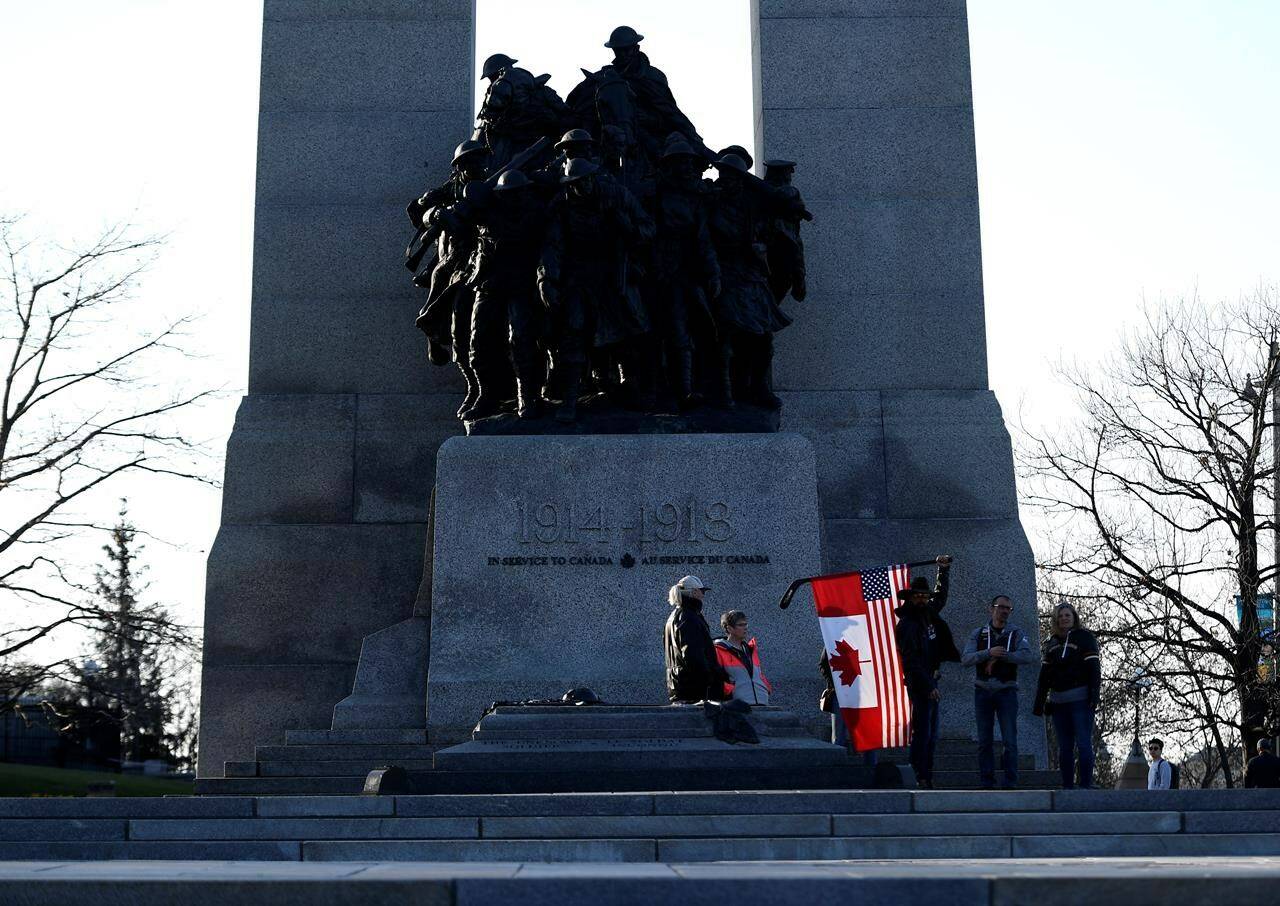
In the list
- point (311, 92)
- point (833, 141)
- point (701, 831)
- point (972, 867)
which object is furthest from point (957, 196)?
point (972, 867)

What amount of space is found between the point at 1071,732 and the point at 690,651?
3327 millimetres

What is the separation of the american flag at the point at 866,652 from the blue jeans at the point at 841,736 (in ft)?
0.41

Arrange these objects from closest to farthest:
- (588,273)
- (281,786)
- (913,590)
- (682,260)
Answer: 1. (913,590)
2. (281,786)
3. (588,273)
4. (682,260)

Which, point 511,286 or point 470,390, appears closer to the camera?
point 511,286

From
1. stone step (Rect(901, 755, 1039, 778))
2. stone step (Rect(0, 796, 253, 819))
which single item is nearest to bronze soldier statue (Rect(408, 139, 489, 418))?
stone step (Rect(901, 755, 1039, 778))

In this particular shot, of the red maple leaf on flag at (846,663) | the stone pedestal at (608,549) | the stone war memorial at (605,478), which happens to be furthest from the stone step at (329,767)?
the red maple leaf on flag at (846,663)

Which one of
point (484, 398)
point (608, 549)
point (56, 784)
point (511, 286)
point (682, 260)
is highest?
point (682, 260)

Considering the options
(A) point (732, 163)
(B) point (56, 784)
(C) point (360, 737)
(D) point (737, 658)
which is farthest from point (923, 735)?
(B) point (56, 784)

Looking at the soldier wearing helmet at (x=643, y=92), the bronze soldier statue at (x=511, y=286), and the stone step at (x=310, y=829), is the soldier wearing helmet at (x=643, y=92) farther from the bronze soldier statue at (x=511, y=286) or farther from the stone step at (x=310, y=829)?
the stone step at (x=310, y=829)

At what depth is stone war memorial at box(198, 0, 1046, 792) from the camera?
53.1ft

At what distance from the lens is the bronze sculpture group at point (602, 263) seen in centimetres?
1677

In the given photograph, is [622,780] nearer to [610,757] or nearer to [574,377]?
[610,757]

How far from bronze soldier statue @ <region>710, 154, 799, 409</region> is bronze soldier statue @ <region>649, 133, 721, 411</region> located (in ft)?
0.57

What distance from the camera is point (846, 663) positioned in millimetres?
14070
